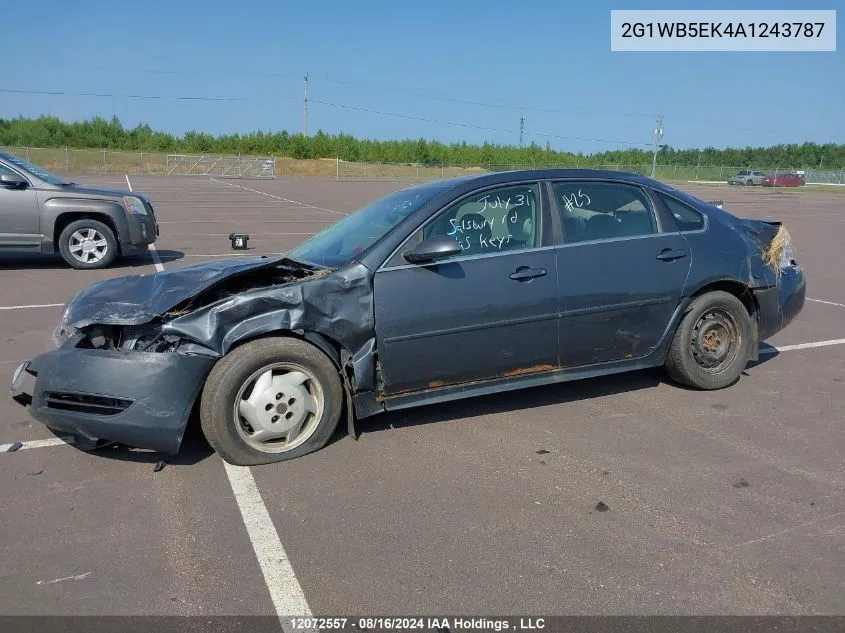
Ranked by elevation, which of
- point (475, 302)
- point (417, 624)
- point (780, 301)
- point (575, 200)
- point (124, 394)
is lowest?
point (417, 624)

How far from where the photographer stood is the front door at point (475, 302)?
14.8 ft

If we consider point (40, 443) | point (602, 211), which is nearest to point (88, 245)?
point (40, 443)

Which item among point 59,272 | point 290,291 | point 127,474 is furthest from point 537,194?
point 59,272

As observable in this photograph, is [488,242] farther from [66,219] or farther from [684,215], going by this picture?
[66,219]

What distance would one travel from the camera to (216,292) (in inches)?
179

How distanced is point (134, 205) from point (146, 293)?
7589mm

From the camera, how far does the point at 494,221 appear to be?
194 inches

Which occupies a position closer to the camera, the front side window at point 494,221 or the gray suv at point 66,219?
the front side window at point 494,221

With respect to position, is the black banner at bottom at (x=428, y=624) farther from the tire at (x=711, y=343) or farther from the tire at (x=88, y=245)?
the tire at (x=88, y=245)

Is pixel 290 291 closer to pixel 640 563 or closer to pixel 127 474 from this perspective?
pixel 127 474

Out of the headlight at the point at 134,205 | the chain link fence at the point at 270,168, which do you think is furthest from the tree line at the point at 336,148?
the headlight at the point at 134,205

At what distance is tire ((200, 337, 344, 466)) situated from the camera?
4160mm

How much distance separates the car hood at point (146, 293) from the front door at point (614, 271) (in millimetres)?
1707

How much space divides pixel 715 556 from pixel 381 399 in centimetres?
201
